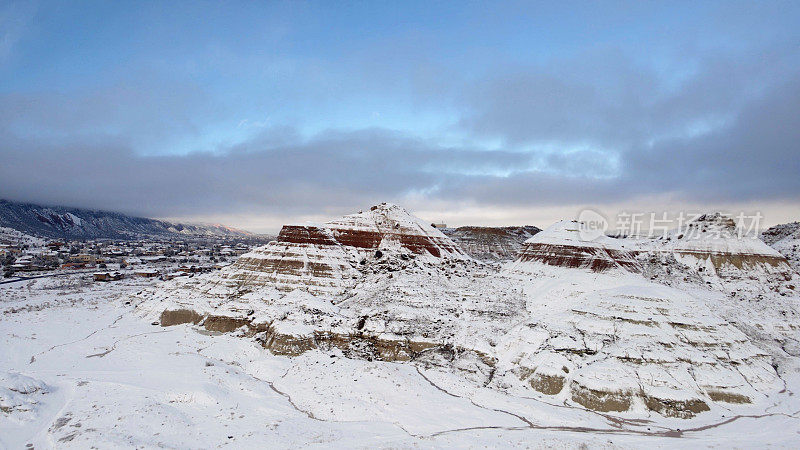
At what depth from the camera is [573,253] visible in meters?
50.0

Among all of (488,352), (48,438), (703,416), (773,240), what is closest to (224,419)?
(48,438)

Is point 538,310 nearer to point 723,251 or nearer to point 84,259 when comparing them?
point 723,251

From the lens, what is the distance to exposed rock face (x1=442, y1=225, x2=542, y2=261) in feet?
288

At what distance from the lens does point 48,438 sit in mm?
17453

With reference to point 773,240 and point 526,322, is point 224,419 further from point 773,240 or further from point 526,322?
point 773,240

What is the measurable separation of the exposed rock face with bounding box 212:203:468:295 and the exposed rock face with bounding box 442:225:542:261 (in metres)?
30.5

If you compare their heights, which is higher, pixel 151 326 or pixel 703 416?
pixel 703 416

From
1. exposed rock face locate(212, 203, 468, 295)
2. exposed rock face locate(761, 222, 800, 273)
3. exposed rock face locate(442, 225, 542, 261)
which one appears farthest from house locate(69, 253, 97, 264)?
exposed rock face locate(761, 222, 800, 273)

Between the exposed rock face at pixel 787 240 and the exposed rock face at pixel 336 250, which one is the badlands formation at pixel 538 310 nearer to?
the exposed rock face at pixel 336 250

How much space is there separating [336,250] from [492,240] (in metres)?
55.6

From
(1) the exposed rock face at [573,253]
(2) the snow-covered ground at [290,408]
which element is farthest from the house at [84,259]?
(1) the exposed rock face at [573,253]

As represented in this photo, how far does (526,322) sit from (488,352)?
548 centimetres

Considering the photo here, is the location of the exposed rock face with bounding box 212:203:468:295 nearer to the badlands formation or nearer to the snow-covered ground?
the badlands formation

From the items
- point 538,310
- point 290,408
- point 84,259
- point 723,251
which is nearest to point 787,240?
point 723,251
